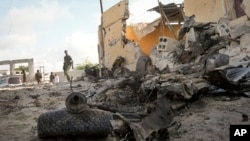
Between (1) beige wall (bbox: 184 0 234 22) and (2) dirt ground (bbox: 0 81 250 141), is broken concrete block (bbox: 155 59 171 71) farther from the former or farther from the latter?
(2) dirt ground (bbox: 0 81 250 141)

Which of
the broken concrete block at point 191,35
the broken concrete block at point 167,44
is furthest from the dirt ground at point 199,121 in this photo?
the broken concrete block at point 167,44

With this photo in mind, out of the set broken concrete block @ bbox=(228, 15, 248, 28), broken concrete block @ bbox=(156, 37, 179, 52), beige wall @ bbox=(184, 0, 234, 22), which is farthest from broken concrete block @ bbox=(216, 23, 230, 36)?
broken concrete block @ bbox=(156, 37, 179, 52)

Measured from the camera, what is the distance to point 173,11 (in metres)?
18.4

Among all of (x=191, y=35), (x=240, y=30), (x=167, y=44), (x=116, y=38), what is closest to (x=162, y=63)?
(x=167, y=44)

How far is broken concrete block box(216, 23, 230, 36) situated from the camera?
1144 centimetres

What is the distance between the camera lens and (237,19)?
37.1 feet

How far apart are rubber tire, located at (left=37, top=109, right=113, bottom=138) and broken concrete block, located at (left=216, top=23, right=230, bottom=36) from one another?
9.01m

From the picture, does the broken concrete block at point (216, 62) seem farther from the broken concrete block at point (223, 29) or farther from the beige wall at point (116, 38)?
the beige wall at point (116, 38)

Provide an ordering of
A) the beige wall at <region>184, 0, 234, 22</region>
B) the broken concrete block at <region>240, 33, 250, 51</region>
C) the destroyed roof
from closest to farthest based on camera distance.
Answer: the broken concrete block at <region>240, 33, 250, 51</region>
the beige wall at <region>184, 0, 234, 22</region>
the destroyed roof

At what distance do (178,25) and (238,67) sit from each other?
14647 millimetres

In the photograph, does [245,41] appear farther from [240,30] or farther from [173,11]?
[173,11]

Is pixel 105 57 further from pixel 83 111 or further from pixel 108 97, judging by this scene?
pixel 83 111

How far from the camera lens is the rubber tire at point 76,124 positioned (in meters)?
3.32

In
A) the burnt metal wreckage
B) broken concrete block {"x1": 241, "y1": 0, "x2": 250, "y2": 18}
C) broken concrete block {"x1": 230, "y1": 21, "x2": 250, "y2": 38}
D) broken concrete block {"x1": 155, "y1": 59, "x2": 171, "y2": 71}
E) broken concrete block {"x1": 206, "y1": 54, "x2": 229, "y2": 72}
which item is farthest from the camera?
broken concrete block {"x1": 155, "y1": 59, "x2": 171, "y2": 71}
